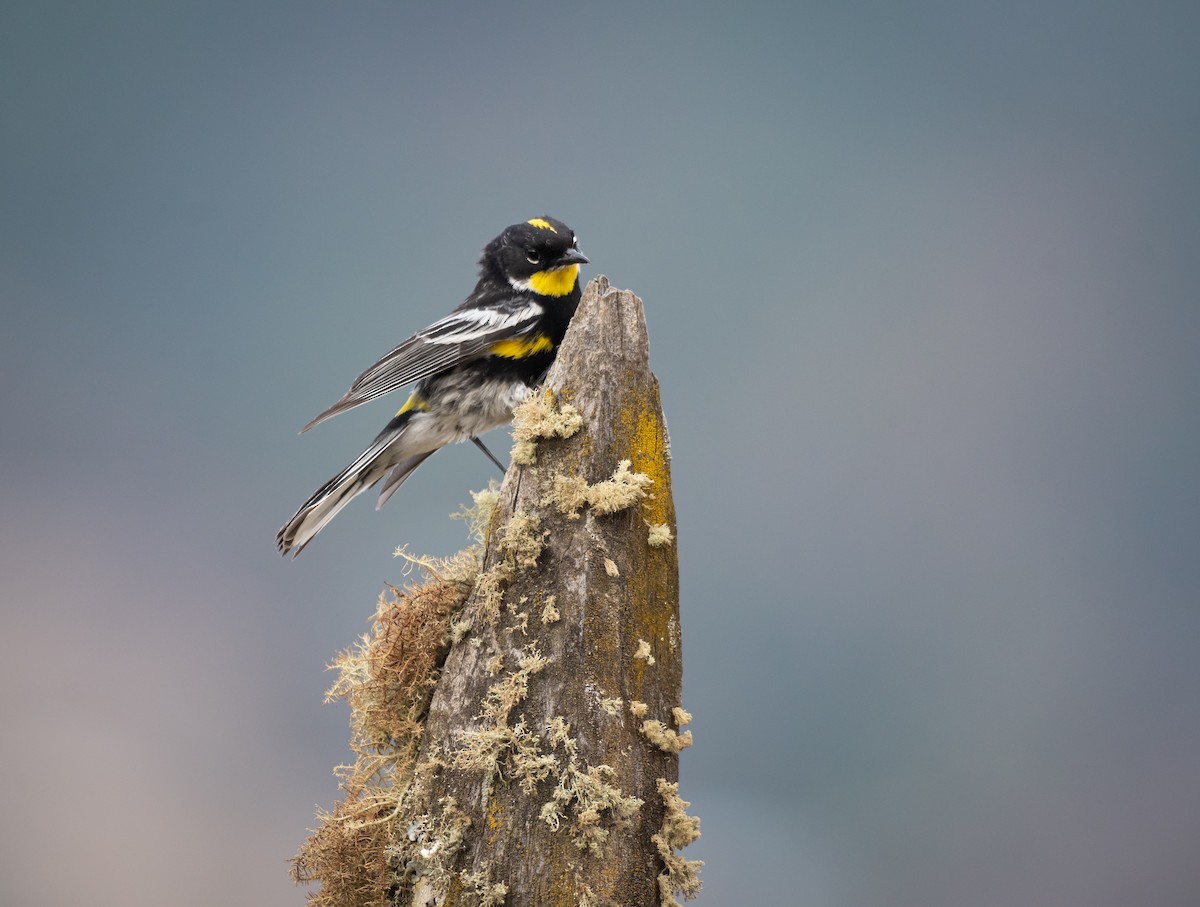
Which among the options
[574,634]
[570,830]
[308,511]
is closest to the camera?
[570,830]

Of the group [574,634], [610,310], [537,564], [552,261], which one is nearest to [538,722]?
[574,634]

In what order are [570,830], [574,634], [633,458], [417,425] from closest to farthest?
1. [570,830]
2. [574,634]
3. [633,458]
4. [417,425]

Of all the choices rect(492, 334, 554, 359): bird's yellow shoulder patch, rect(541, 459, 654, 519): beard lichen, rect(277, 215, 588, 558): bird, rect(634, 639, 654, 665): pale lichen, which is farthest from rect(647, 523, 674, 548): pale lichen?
rect(492, 334, 554, 359): bird's yellow shoulder patch

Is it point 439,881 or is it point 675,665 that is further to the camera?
point 675,665

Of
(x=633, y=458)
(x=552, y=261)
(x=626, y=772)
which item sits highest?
(x=552, y=261)

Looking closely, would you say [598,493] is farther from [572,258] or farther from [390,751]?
[572,258]

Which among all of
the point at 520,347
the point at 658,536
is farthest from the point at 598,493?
the point at 520,347

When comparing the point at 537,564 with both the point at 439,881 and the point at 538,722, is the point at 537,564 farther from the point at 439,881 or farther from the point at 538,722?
the point at 439,881
